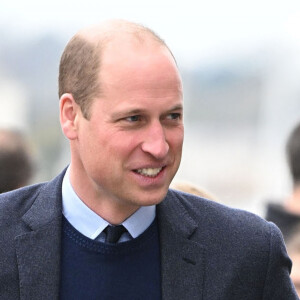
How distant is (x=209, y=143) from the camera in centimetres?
1662

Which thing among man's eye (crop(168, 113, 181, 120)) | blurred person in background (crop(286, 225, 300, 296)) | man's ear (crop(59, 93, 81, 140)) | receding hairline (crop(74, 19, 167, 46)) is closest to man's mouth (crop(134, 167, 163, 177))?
man's eye (crop(168, 113, 181, 120))

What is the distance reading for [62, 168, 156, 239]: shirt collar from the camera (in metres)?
3.17

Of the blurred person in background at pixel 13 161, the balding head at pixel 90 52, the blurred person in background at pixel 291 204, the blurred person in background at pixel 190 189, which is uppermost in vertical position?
the balding head at pixel 90 52

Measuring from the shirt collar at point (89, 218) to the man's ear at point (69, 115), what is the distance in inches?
7.3

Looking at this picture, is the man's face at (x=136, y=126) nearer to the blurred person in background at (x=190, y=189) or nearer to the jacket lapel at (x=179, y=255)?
the jacket lapel at (x=179, y=255)

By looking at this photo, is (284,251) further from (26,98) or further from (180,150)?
(26,98)

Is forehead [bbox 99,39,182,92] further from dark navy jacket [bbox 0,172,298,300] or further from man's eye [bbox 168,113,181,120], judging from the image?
dark navy jacket [bbox 0,172,298,300]

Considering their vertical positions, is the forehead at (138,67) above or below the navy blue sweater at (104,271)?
above

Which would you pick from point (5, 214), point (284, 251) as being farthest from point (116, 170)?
point (284, 251)

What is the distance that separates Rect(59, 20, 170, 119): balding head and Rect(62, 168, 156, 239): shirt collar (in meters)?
0.29

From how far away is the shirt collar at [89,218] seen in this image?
10.4 ft

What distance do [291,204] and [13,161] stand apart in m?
1.26

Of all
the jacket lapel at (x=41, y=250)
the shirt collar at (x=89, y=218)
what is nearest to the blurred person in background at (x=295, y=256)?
the shirt collar at (x=89, y=218)

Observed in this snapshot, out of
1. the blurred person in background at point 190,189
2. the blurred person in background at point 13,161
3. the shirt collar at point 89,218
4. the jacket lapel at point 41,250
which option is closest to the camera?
the jacket lapel at point 41,250
